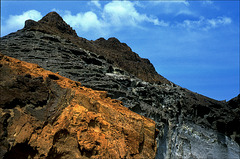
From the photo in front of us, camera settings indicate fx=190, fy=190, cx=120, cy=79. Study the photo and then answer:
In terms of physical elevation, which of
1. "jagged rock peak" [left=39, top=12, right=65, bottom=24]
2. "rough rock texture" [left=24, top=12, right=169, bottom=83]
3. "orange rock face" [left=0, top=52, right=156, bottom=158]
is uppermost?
"jagged rock peak" [left=39, top=12, right=65, bottom=24]

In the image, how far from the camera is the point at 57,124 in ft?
25.2

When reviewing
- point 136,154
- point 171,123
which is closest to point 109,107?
point 136,154

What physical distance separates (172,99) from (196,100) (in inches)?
159

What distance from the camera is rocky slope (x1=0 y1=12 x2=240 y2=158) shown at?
53.1 ft

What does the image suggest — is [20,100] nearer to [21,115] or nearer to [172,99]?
[21,115]

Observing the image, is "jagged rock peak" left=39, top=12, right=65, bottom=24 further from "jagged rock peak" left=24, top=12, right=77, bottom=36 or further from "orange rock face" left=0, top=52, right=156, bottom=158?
"orange rock face" left=0, top=52, right=156, bottom=158

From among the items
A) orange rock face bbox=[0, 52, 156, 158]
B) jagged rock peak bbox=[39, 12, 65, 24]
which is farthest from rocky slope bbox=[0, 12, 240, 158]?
jagged rock peak bbox=[39, 12, 65, 24]

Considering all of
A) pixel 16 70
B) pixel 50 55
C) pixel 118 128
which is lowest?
pixel 118 128

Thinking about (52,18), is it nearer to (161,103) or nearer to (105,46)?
(105,46)

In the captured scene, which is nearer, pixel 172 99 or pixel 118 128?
pixel 118 128

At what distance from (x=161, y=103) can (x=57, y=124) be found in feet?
51.6

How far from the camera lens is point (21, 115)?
734cm

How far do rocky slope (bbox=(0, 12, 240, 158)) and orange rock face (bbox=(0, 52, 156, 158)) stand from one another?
16.4ft

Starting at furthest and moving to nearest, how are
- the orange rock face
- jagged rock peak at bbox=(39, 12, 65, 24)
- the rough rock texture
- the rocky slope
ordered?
jagged rock peak at bbox=(39, 12, 65, 24)
the rough rock texture
the rocky slope
the orange rock face
